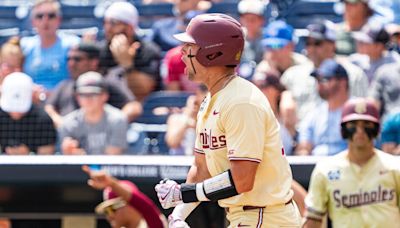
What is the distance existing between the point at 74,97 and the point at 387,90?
2.56 m

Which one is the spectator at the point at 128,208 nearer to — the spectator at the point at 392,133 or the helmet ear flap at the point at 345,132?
the helmet ear flap at the point at 345,132

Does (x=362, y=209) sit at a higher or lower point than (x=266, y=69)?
lower

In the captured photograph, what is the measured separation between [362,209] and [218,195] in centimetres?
256

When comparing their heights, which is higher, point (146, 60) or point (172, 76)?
point (146, 60)

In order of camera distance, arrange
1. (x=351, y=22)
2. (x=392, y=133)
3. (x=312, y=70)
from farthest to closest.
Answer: (x=351, y=22)
(x=312, y=70)
(x=392, y=133)

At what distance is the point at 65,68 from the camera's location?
29.1 feet

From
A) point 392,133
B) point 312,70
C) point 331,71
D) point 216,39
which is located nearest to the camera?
point 216,39

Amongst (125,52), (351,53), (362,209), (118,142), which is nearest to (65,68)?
(125,52)

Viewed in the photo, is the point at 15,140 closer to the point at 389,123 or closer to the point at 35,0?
the point at 35,0

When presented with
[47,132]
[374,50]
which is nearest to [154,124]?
[47,132]

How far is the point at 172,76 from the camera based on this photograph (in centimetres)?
848

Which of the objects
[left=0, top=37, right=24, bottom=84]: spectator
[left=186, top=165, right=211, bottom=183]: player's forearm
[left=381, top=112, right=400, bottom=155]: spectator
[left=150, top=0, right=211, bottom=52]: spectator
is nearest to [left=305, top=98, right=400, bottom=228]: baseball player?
[left=381, top=112, right=400, bottom=155]: spectator

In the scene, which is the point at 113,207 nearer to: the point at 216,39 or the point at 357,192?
the point at 357,192

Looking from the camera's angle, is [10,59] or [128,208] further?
[10,59]
